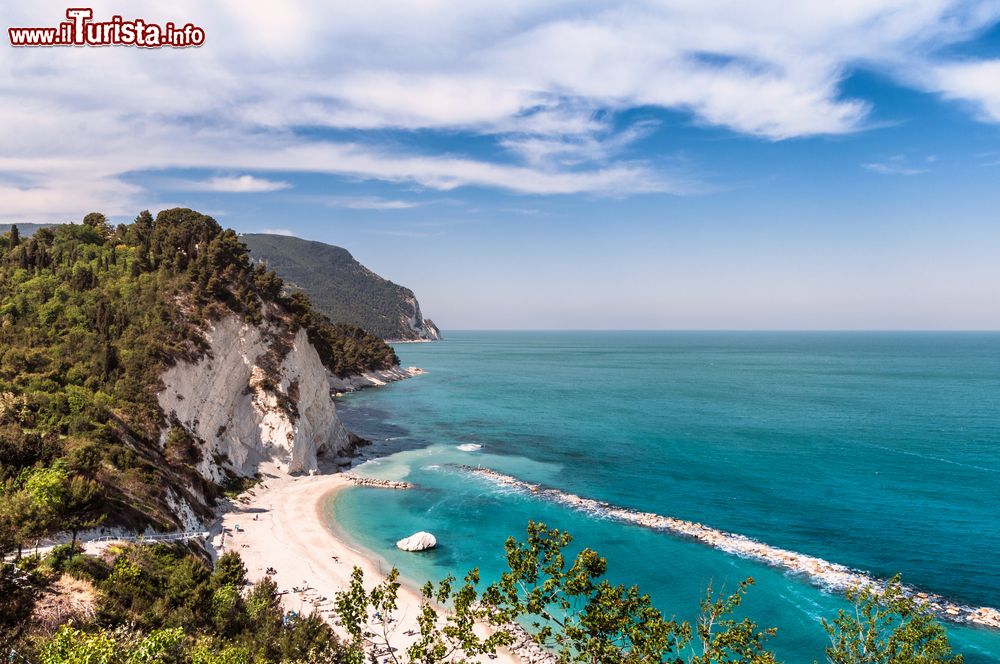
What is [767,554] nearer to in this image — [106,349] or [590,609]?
[590,609]

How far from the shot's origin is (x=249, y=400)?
57031 millimetres

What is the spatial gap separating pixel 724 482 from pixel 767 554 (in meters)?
17.5

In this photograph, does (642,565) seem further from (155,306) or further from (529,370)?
(529,370)

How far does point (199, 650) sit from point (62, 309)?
49884 mm

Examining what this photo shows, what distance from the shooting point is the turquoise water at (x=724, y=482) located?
38.6 m

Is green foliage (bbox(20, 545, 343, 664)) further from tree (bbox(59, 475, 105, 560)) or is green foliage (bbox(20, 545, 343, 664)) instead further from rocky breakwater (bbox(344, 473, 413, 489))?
rocky breakwater (bbox(344, 473, 413, 489))

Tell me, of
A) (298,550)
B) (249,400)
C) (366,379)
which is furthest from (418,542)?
(366,379)

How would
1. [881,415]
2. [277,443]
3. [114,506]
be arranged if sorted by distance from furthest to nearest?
[881,415] → [277,443] → [114,506]

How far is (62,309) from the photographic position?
50.4 m

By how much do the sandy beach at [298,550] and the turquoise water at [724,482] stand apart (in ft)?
8.63

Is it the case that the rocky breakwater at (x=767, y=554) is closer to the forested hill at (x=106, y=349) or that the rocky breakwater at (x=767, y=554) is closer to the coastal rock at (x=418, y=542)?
the coastal rock at (x=418, y=542)

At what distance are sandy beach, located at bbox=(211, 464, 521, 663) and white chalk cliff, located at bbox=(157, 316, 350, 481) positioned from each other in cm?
396

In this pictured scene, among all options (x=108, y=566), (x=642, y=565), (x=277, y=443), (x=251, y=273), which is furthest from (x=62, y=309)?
(x=642, y=565)

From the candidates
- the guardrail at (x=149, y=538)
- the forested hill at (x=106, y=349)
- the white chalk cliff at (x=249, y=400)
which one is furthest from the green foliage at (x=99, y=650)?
the white chalk cliff at (x=249, y=400)
